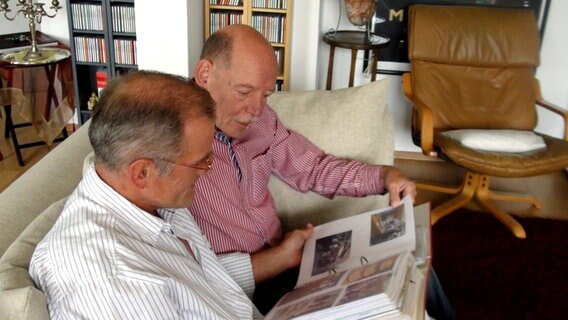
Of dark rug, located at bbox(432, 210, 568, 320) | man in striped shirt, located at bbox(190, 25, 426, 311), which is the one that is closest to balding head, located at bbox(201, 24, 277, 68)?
man in striped shirt, located at bbox(190, 25, 426, 311)

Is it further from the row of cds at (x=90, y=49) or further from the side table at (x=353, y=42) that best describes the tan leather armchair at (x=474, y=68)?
the row of cds at (x=90, y=49)

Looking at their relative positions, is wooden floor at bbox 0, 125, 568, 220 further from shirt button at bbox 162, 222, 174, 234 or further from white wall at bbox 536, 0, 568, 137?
shirt button at bbox 162, 222, 174, 234

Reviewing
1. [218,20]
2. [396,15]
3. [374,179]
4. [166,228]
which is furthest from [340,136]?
[396,15]

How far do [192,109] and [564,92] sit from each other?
2941mm

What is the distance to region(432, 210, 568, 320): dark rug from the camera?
1.93m

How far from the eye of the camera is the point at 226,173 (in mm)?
1255

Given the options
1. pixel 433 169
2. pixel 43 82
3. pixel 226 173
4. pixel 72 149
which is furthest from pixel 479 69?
pixel 43 82

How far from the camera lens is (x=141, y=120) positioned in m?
0.77

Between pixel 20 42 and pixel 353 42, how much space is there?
2.00 meters

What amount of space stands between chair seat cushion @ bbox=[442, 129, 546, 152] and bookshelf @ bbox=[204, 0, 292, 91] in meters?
1.00

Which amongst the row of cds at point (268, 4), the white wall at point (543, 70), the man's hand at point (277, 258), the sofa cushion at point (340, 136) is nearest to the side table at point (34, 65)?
the row of cds at point (268, 4)

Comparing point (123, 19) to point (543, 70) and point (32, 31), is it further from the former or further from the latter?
point (543, 70)

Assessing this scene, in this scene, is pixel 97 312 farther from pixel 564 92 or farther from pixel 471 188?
pixel 564 92

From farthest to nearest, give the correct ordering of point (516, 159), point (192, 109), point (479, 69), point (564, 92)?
point (564, 92) < point (479, 69) < point (516, 159) < point (192, 109)
